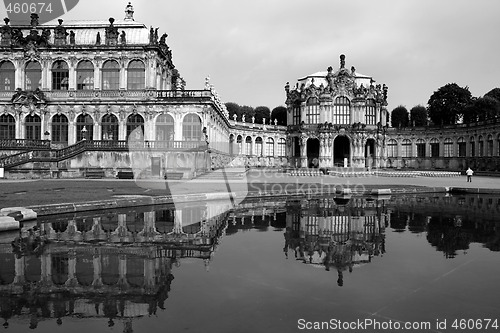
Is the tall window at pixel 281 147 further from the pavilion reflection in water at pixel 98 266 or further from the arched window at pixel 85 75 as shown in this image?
the pavilion reflection in water at pixel 98 266

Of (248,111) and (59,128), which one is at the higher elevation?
(248,111)

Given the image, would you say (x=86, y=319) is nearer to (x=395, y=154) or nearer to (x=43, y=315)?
(x=43, y=315)

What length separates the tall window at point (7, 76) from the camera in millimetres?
49969

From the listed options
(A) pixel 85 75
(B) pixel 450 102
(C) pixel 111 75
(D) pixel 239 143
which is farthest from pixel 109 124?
(B) pixel 450 102

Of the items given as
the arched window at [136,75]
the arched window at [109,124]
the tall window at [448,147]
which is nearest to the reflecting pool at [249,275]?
the arched window at [109,124]

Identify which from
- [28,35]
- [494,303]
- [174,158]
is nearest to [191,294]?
[494,303]

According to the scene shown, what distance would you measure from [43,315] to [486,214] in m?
18.8

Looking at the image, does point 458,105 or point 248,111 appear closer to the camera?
point 458,105

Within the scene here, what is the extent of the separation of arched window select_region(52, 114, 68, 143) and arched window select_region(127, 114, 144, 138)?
763 centimetres

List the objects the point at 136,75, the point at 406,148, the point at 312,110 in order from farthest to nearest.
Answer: the point at 406,148, the point at 312,110, the point at 136,75

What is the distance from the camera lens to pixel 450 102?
300ft

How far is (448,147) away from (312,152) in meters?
25.8

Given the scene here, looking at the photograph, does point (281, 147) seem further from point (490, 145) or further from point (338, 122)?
point (490, 145)

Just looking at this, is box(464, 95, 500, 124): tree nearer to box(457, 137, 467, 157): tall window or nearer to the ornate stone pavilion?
box(457, 137, 467, 157): tall window
